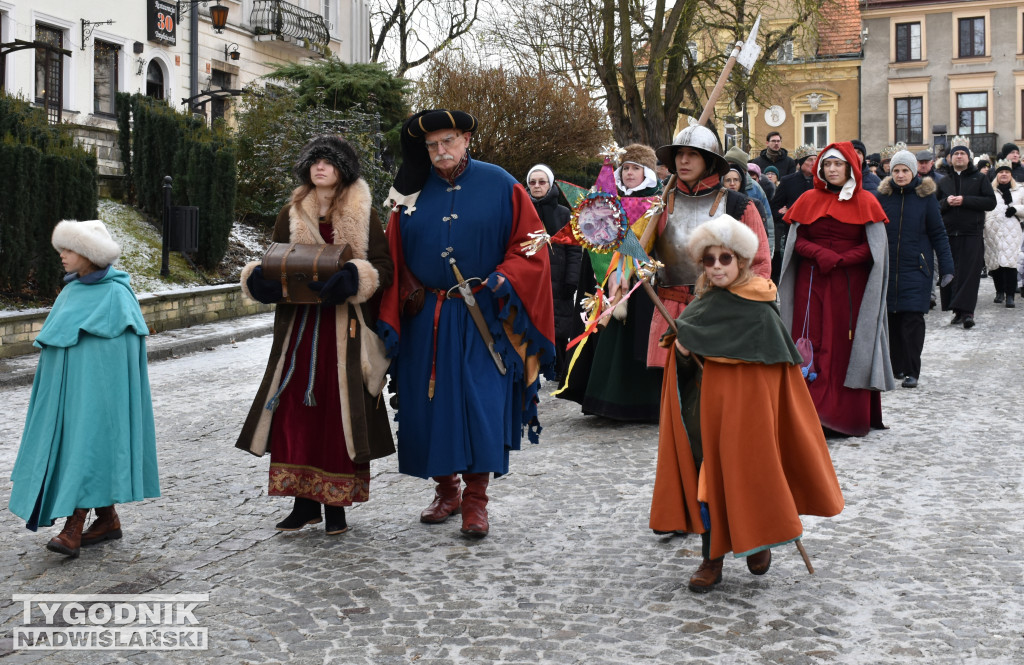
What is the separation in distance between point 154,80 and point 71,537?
22.0 m

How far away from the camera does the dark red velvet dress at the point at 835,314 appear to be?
7.93m

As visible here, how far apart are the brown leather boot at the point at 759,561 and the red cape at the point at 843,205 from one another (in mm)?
3819

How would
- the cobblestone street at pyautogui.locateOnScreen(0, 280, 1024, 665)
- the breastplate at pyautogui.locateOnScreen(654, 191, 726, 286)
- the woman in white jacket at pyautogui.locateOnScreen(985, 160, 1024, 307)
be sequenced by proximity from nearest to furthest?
the cobblestone street at pyautogui.locateOnScreen(0, 280, 1024, 665), the breastplate at pyautogui.locateOnScreen(654, 191, 726, 286), the woman in white jacket at pyautogui.locateOnScreen(985, 160, 1024, 307)

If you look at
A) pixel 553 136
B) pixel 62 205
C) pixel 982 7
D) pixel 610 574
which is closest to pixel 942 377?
pixel 610 574

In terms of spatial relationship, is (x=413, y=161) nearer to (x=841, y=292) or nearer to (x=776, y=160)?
(x=841, y=292)

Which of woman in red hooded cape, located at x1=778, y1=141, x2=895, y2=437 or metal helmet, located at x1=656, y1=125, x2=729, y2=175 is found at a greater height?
metal helmet, located at x1=656, y1=125, x2=729, y2=175

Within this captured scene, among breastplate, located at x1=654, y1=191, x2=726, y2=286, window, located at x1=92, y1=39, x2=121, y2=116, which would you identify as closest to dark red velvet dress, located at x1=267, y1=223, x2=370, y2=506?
breastplate, located at x1=654, y1=191, x2=726, y2=286

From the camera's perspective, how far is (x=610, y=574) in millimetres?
4910

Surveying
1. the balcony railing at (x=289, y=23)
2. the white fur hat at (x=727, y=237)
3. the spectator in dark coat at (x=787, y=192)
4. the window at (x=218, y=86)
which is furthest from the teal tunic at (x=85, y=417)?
the balcony railing at (x=289, y=23)

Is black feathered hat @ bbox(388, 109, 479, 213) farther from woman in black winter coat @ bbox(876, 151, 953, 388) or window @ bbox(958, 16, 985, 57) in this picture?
window @ bbox(958, 16, 985, 57)

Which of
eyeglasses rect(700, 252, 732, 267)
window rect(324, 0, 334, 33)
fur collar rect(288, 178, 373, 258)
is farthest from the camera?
window rect(324, 0, 334, 33)

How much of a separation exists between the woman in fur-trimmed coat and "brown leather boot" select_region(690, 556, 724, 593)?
5.42ft

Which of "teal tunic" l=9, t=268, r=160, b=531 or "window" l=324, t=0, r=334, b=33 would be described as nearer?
"teal tunic" l=9, t=268, r=160, b=531

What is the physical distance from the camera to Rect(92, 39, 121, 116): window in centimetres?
2344
